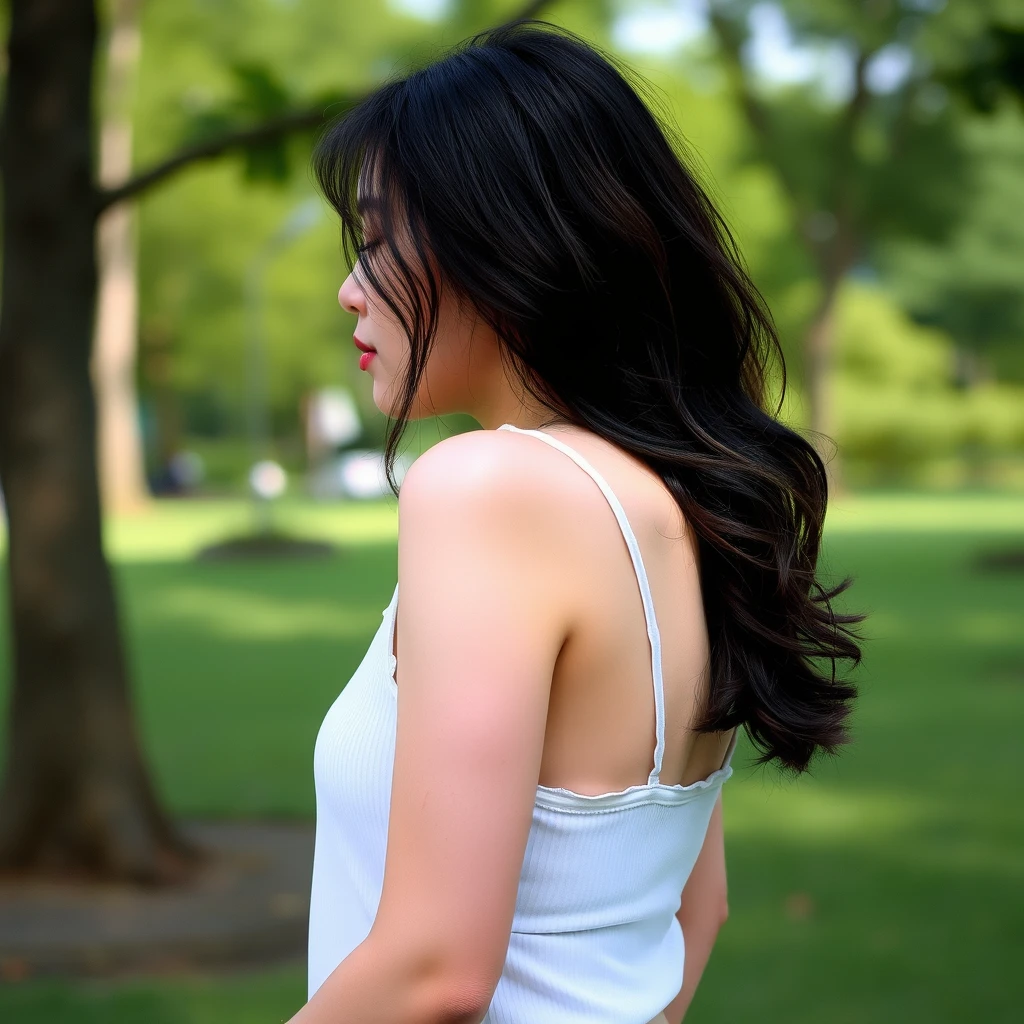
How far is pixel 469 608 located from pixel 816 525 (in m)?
0.63

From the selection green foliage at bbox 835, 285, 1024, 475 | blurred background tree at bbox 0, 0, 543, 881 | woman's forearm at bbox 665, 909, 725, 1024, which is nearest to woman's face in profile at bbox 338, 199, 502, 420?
woman's forearm at bbox 665, 909, 725, 1024

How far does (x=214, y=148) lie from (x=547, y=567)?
15.0ft

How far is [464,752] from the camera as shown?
1.10m

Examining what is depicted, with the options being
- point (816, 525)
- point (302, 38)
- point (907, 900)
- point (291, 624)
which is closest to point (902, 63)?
point (302, 38)

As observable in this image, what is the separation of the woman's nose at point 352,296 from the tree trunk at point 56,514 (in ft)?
13.0

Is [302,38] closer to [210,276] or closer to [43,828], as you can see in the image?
[210,276]

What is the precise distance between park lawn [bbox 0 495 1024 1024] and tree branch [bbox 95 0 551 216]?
272 centimetres

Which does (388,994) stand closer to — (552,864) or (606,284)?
(552,864)

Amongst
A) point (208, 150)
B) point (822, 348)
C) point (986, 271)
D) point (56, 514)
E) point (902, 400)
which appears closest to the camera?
point (56, 514)

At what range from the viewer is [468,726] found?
1096 millimetres

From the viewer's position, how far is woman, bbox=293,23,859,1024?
1109mm

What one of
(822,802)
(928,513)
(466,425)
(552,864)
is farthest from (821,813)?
(466,425)

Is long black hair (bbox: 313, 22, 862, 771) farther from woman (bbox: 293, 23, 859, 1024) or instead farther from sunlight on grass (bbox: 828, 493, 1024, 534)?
sunlight on grass (bbox: 828, 493, 1024, 534)

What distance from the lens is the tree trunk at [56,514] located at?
202 inches
